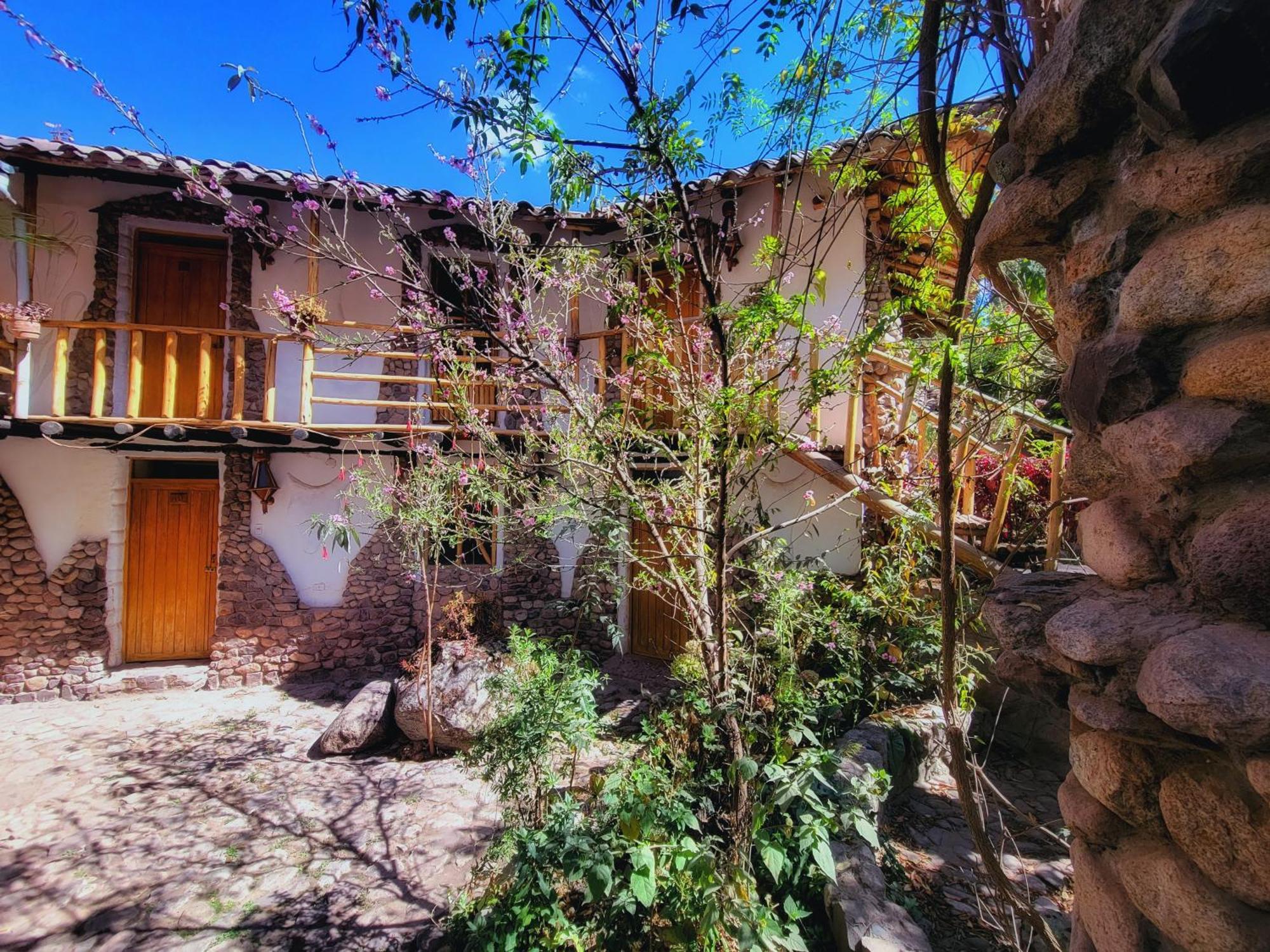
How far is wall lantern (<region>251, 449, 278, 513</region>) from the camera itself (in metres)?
7.02

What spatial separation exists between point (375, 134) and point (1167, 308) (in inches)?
126

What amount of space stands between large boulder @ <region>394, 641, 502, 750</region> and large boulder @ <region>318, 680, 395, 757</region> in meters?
0.14

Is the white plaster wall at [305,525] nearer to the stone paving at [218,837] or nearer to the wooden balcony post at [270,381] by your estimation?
the wooden balcony post at [270,381]

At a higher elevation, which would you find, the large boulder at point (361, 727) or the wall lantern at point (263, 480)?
the wall lantern at point (263, 480)

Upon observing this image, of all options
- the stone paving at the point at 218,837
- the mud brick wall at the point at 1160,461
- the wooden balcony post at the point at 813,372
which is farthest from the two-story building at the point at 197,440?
the mud brick wall at the point at 1160,461

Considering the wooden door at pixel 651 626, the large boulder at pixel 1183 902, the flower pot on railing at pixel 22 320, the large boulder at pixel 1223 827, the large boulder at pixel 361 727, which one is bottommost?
the large boulder at pixel 361 727

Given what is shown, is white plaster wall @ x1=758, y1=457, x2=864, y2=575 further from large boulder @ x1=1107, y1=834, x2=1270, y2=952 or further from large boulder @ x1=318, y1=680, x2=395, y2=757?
large boulder @ x1=1107, y1=834, x2=1270, y2=952

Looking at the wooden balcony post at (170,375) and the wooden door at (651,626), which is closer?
the wooden balcony post at (170,375)

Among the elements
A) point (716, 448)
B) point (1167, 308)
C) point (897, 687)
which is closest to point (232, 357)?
point (716, 448)

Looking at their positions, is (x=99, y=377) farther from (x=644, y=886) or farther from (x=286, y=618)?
(x=644, y=886)

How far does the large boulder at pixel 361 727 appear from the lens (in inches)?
209

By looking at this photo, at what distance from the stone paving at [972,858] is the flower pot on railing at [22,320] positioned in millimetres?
8810

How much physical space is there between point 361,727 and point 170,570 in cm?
393

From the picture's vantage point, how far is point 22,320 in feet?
19.0
